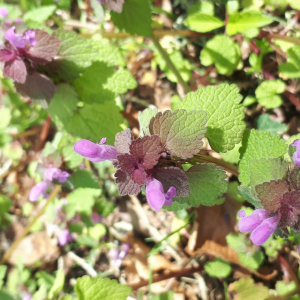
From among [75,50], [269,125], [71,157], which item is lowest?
[269,125]

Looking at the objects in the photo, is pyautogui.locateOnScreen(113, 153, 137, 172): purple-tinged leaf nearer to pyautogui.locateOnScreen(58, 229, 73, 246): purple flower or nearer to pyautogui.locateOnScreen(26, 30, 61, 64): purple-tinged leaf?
pyautogui.locateOnScreen(26, 30, 61, 64): purple-tinged leaf

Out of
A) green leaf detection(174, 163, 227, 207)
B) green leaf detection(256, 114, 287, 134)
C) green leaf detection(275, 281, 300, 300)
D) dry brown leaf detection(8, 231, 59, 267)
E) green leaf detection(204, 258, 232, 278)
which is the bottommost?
dry brown leaf detection(8, 231, 59, 267)

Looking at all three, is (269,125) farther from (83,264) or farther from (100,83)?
(83,264)

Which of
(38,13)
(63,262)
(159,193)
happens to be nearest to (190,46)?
(38,13)

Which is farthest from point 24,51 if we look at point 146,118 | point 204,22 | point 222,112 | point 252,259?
point 252,259

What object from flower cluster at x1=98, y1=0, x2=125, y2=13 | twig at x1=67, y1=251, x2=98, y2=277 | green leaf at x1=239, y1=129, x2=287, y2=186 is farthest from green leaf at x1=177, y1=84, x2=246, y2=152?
twig at x1=67, y1=251, x2=98, y2=277

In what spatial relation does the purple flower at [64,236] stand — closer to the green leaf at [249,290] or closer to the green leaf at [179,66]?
the green leaf at [249,290]
